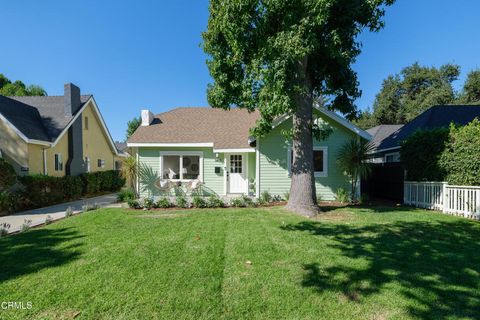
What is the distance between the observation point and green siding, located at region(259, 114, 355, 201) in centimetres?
Result: 1154

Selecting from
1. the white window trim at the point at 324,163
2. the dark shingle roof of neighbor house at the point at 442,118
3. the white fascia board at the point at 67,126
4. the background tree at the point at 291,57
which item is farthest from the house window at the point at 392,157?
the white fascia board at the point at 67,126

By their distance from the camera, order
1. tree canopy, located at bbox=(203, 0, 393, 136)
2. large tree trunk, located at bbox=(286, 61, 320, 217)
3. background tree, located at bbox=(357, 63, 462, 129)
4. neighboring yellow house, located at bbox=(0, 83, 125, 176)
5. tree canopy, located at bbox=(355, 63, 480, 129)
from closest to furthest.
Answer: tree canopy, located at bbox=(203, 0, 393, 136) → large tree trunk, located at bbox=(286, 61, 320, 217) → neighboring yellow house, located at bbox=(0, 83, 125, 176) → tree canopy, located at bbox=(355, 63, 480, 129) → background tree, located at bbox=(357, 63, 462, 129)

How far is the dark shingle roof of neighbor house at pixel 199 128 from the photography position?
A: 1302 cm

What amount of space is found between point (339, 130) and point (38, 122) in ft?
56.4

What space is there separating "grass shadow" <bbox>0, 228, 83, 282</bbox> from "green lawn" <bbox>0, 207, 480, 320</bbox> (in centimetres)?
2

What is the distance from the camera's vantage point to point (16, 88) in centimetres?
2962

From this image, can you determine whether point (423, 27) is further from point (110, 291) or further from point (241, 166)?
point (110, 291)

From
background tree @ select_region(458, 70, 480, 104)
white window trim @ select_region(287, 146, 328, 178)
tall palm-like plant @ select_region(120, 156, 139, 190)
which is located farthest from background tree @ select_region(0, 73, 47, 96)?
background tree @ select_region(458, 70, 480, 104)

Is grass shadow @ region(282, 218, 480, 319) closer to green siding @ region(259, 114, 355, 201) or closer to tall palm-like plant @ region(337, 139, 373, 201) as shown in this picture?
tall palm-like plant @ region(337, 139, 373, 201)

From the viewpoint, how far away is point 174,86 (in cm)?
1977

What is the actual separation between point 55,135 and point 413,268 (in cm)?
1716

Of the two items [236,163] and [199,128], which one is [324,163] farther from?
Result: [199,128]

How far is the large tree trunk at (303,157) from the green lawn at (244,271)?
1.82 m

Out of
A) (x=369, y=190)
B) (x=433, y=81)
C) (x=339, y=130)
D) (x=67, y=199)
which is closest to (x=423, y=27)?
(x=339, y=130)
